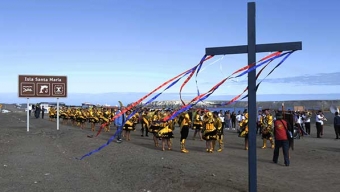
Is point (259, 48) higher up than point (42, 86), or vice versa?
point (42, 86)

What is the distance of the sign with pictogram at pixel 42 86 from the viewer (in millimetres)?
26016

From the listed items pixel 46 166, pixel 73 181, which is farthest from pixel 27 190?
pixel 46 166

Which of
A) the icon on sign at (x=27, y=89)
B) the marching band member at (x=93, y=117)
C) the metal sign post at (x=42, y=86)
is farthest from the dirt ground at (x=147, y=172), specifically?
the marching band member at (x=93, y=117)

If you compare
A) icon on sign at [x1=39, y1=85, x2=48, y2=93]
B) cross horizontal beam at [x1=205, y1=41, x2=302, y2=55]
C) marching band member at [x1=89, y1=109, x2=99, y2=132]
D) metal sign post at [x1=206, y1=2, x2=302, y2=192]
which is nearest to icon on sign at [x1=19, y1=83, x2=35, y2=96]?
icon on sign at [x1=39, y1=85, x2=48, y2=93]

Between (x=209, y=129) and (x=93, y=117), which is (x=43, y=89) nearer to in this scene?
(x=93, y=117)

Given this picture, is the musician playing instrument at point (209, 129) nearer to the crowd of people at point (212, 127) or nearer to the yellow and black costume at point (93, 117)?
the crowd of people at point (212, 127)

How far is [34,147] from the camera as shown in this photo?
16.3 m

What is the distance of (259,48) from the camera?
20.6 ft

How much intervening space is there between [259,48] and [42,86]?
22.9m

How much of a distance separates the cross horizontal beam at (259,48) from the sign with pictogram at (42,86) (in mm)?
22077

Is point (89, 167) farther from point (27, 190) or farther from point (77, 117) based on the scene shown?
point (77, 117)

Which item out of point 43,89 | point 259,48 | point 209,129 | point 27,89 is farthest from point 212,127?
point 27,89

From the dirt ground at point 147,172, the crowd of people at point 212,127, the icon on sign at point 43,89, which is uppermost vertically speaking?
the icon on sign at point 43,89

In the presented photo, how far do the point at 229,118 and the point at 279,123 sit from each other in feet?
69.6
